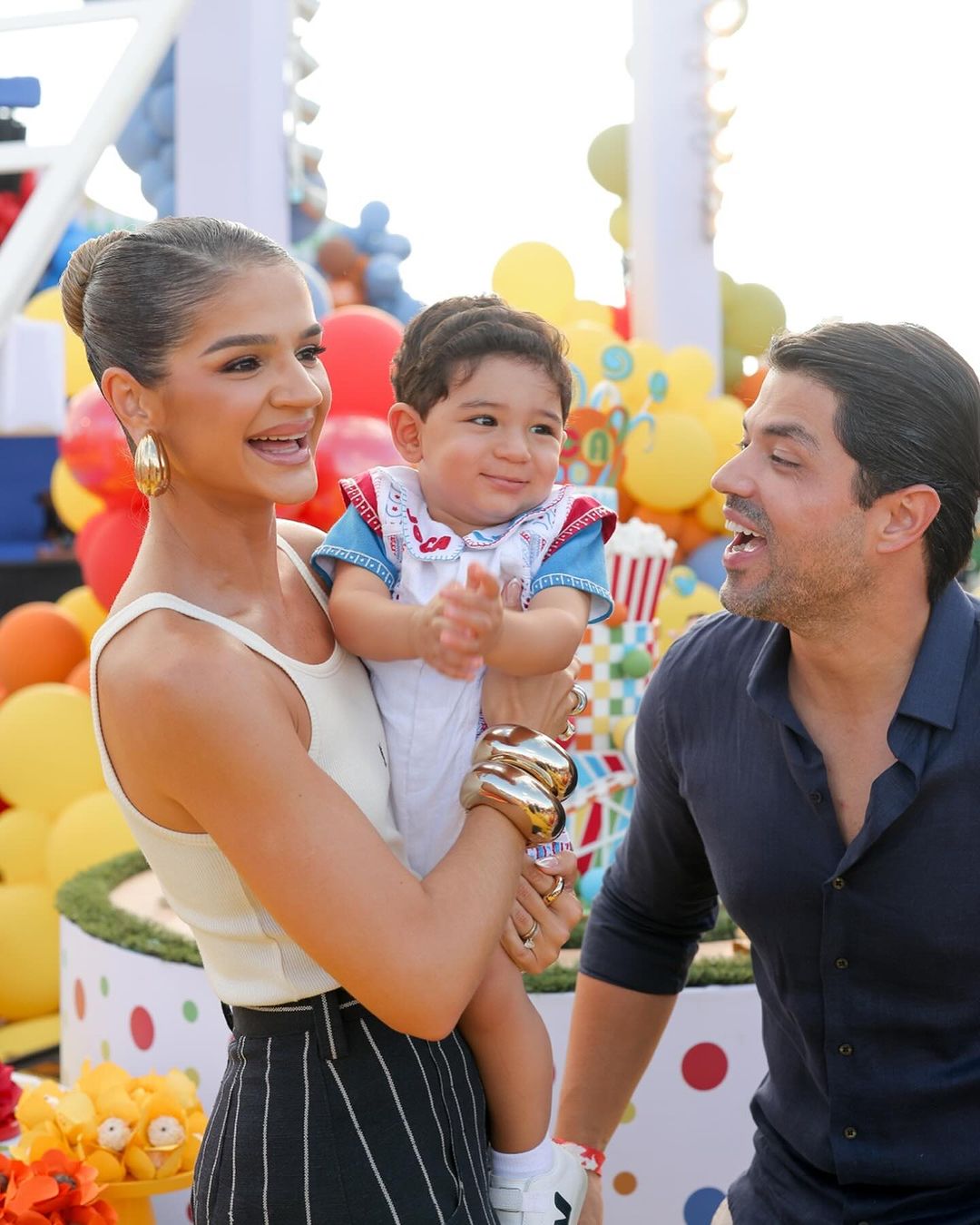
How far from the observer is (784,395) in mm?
1901

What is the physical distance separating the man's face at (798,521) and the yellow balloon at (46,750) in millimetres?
3835

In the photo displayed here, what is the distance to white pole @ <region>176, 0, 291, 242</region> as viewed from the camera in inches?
214

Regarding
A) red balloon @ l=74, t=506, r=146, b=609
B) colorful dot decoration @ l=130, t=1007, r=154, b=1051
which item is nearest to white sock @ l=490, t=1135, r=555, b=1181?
colorful dot decoration @ l=130, t=1007, r=154, b=1051

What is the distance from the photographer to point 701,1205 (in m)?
2.83

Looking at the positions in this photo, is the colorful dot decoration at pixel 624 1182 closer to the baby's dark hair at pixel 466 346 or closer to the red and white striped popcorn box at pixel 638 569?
the red and white striped popcorn box at pixel 638 569

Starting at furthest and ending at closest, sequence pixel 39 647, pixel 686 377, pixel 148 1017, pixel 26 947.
Answer: pixel 686 377
pixel 39 647
pixel 26 947
pixel 148 1017

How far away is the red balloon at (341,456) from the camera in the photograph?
4.16 meters

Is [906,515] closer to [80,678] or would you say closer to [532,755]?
[532,755]

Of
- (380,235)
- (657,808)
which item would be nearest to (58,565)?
(380,235)

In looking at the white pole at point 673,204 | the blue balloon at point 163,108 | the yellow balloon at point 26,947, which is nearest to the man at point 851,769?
the yellow balloon at point 26,947

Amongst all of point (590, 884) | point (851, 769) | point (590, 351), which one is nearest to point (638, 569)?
point (590, 884)

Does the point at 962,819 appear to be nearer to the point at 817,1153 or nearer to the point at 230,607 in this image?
the point at 817,1153

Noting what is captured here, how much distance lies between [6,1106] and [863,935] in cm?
203

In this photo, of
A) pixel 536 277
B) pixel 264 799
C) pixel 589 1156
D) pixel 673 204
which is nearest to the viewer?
pixel 264 799
